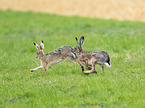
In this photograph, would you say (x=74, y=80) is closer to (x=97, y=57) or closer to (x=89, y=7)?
(x=97, y=57)

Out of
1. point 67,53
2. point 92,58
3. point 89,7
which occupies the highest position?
point 89,7

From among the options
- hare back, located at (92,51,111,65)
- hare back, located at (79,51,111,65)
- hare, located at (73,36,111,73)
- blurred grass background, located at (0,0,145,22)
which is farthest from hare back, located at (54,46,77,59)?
blurred grass background, located at (0,0,145,22)

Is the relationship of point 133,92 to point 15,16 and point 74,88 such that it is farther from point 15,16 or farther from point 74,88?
point 15,16

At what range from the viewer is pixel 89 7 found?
80.3ft

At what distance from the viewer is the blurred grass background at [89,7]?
22188 millimetres

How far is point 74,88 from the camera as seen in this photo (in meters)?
6.82

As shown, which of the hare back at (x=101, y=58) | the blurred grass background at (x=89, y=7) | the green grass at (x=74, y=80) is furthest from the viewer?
the blurred grass background at (x=89, y=7)

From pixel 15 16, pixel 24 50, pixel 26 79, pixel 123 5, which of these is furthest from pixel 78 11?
pixel 26 79

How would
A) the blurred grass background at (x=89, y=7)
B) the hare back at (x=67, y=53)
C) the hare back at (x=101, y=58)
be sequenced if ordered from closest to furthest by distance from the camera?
the hare back at (x=101, y=58) < the hare back at (x=67, y=53) < the blurred grass background at (x=89, y=7)

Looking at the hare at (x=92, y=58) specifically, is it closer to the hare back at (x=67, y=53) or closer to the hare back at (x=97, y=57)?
the hare back at (x=97, y=57)

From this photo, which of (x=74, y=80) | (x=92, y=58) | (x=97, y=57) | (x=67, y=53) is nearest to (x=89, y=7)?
(x=67, y=53)

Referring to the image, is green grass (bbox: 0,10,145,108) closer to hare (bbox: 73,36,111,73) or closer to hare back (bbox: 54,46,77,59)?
hare (bbox: 73,36,111,73)

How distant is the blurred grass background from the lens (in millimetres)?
22188

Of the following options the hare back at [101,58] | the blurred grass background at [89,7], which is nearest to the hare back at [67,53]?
the hare back at [101,58]
